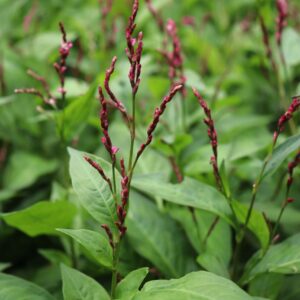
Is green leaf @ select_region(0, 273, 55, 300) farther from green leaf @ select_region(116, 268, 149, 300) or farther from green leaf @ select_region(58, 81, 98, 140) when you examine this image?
green leaf @ select_region(58, 81, 98, 140)

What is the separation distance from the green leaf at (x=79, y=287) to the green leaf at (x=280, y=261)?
0.40 m

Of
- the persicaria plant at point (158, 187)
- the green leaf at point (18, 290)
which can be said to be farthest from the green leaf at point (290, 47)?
the green leaf at point (18, 290)

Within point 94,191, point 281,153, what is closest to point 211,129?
point 281,153

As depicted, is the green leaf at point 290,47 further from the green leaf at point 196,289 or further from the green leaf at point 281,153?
the green leaf at point 196,289

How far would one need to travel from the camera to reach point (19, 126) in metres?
2.21

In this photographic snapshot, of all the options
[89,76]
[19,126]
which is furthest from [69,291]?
[89,76]

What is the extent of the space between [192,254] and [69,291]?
50 centimetres

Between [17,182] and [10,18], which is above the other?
[10,18]

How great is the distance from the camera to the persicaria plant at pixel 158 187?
1.20 metres

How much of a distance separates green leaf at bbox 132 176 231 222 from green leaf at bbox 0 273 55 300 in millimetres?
379

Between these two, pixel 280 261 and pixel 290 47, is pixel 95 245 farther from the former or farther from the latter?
pixel 290 47

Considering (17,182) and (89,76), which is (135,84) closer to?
(17,182)

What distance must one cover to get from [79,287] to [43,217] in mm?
334

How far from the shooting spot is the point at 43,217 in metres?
1.50
